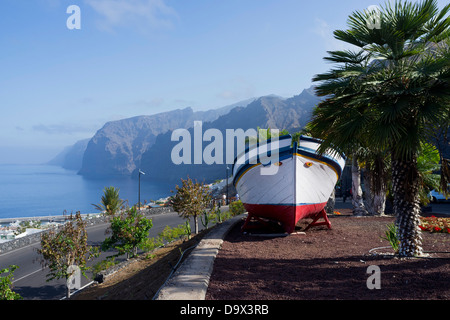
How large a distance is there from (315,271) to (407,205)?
2542 millimetres

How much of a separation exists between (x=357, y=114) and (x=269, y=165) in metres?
3.44

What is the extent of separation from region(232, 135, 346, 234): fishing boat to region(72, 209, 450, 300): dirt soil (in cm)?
89

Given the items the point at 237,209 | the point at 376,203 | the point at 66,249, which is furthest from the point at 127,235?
the point at 376,203

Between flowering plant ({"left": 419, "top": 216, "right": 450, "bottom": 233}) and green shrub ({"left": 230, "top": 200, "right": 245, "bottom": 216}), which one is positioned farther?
green shrub ({"left": 230, "top": 200, "right": 245, "bottom": 216})

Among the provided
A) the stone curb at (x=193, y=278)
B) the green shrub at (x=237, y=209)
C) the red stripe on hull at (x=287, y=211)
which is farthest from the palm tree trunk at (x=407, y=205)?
the green shrub at (x=237, y=209)

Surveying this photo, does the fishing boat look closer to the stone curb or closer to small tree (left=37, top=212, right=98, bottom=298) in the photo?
the stone curb

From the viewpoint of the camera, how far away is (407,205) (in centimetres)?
679

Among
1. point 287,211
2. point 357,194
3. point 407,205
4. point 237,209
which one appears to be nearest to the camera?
point 407,205

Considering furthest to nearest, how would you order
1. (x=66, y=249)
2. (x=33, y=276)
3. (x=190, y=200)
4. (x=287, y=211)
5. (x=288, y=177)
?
(x=190, y=200) → (x=33, y=276) → (x=66, y=249) → (x=287, y=211) → (x=288, y=177)

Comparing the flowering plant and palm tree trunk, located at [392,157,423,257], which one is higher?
palm tree trunk, located at [392,157,423,257]

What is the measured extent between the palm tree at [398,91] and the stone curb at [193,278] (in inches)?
145

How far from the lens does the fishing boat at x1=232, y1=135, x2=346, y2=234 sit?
9516 millimetres

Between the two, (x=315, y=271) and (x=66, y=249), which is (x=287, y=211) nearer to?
(x=315, y=271)

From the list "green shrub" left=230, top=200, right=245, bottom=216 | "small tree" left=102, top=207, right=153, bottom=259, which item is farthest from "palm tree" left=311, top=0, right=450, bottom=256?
"green shrub" left=230, top=200, right=245, bottom=216
